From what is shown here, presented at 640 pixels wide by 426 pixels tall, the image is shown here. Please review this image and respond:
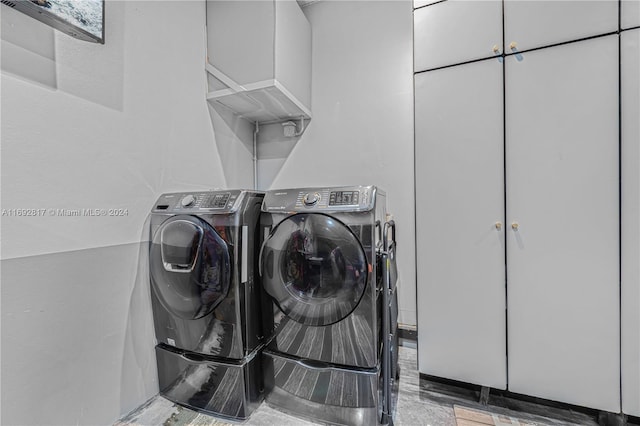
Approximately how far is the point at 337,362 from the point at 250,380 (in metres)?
0.50

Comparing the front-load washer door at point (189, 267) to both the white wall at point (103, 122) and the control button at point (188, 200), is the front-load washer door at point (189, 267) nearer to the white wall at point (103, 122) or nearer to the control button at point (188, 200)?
the control button at point (188, 200)

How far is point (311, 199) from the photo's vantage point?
1.42m

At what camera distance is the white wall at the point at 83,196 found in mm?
1126

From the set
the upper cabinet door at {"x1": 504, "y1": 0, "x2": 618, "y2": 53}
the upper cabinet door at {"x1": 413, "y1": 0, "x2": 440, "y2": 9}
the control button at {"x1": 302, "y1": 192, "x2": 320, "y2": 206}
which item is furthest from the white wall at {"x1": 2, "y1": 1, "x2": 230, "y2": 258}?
the upper cabinet door at {"x1": 504, "y1": 0, "x2": 618, "y2": 53}

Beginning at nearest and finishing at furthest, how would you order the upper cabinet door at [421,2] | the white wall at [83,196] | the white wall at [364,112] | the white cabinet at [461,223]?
1. the white wall at [83,196]
2. the white cabinet at [461,223]
3. the upper cabinet door at [421,2]
4. the white wall at [364,112]

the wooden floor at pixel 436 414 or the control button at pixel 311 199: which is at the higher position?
the control button at pixel 311 199

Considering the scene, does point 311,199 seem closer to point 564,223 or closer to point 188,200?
point 188,200

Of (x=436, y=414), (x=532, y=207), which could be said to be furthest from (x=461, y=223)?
(x=436, y=414)

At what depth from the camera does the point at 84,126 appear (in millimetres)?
1337

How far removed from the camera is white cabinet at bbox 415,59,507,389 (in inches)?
60.9

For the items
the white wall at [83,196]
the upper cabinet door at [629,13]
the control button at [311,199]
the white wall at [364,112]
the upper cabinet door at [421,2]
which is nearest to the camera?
the white wall at [83,196]

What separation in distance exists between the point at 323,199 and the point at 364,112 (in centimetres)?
130

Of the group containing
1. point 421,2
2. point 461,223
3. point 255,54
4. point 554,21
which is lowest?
point 461,223

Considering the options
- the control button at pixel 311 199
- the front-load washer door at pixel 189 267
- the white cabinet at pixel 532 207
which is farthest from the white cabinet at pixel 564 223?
the front-load washer door at pixel 189 267
